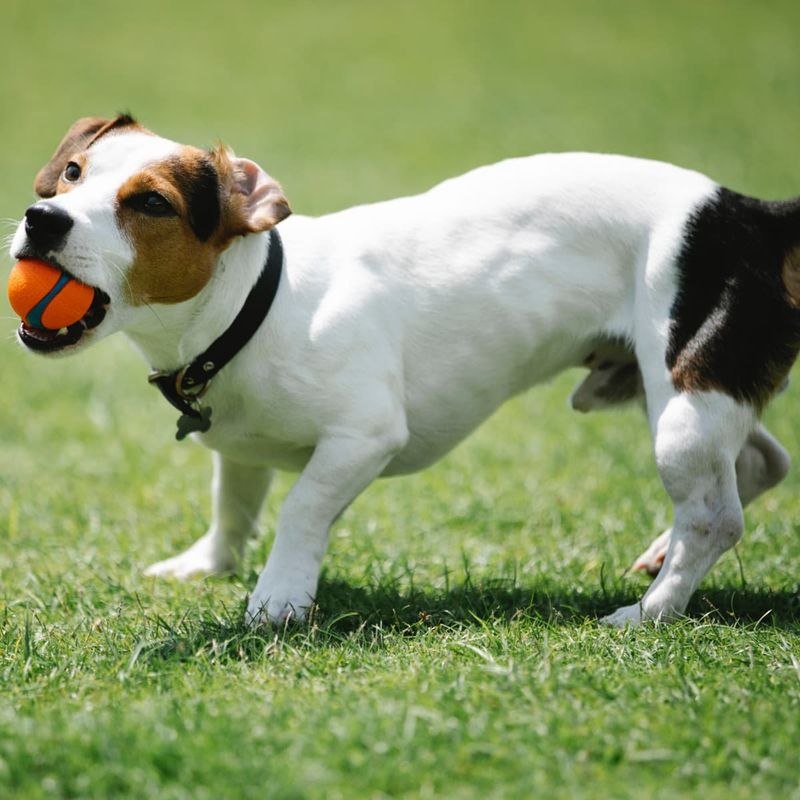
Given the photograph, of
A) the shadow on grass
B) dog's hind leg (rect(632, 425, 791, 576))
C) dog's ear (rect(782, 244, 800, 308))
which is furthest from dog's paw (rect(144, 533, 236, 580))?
dog's ear (rect(782, 244, 800, 308))

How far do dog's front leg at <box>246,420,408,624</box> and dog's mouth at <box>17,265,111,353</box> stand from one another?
870 millimetres

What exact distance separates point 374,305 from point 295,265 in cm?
31

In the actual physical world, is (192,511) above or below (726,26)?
below

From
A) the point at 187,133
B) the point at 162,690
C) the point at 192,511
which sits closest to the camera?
the point at 162,690

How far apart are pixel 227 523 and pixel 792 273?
7.86ft

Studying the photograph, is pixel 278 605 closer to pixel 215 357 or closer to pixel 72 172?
pixel 215 357

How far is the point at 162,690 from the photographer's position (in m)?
3.32

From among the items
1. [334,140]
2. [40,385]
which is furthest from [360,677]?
[334,140]

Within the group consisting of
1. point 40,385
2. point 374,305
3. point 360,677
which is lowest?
point 40,385

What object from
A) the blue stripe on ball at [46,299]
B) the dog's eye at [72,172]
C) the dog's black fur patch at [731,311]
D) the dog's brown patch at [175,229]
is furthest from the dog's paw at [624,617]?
the dog's eye at [72,172]

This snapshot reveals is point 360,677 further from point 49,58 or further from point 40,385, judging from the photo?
point 49,58

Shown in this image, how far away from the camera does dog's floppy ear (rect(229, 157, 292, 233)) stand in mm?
3883

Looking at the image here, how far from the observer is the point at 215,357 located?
402cm

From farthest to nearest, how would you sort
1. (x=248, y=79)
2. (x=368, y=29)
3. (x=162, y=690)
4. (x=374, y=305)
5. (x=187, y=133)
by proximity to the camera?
(x=368, y=29), (x=248, y=79), (x=187, y=133), (x=374, y=305), (x=162, y=690)
